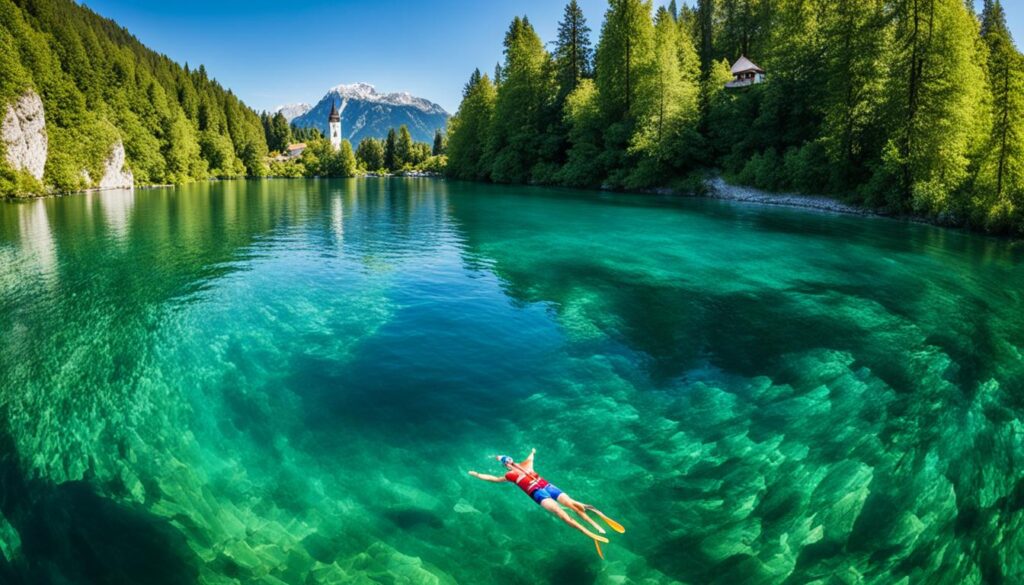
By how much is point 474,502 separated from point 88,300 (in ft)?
54.9

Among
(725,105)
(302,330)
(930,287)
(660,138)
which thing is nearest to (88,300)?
(302,330)

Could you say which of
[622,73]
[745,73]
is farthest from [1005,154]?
[745,73]

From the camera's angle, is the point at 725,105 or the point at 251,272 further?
the point at 725,105

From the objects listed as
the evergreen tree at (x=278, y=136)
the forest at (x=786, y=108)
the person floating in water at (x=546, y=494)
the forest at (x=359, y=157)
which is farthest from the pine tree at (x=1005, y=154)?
the evergreen tree at (x=278, y=136)

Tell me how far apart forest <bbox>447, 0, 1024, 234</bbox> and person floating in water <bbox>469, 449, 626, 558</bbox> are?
33.3 metres

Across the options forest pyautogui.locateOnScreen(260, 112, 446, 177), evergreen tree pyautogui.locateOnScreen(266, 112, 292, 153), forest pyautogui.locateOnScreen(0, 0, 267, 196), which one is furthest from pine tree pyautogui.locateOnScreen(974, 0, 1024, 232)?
evergreen tree pyautogui.locateOnScreen(266, 112, 292, 153)

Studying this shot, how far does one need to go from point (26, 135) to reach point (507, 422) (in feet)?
254

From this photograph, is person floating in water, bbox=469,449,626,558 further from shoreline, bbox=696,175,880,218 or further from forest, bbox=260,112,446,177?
forest, bbox=260,112,446,177

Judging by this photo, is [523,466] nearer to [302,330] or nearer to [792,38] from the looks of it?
[302,330]

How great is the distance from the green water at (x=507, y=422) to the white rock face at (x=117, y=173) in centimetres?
6448

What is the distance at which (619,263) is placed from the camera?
2386 centimetres

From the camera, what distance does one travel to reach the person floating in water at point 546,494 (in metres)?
6.85

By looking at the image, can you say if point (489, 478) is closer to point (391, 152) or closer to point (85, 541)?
point (85, 541)

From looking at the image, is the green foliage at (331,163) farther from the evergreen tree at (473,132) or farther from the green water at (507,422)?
the green water at (507,422)
